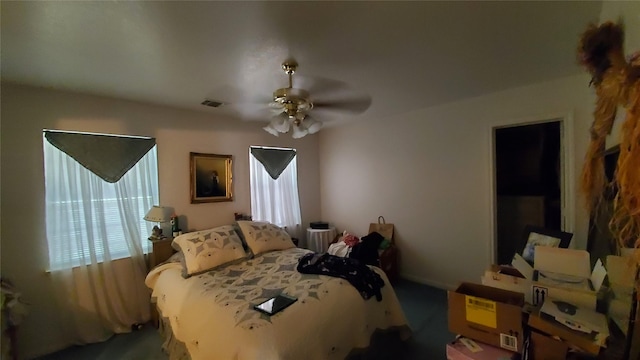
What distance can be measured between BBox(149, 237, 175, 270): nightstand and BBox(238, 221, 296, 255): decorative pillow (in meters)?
0.77

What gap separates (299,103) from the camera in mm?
1886

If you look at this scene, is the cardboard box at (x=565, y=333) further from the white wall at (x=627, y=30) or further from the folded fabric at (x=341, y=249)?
the folded fabric at (x=341, y=249)

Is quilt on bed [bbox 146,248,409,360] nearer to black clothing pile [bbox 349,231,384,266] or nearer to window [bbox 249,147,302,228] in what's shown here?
black clothing pile [bbox 349,231,384,266]

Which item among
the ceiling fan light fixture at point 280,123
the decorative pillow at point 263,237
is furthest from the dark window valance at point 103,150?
the ceiling fan light fixture at point 280,123

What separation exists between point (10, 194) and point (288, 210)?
291 cm

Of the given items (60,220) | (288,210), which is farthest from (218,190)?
(60,220)

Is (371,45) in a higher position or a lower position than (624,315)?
higher

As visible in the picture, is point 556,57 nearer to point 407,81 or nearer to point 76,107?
point 407,81

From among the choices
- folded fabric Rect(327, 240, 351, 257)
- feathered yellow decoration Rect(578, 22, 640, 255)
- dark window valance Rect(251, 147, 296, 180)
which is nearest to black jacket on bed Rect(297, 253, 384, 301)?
folded fabric Rect(327, 240, 351, 257)

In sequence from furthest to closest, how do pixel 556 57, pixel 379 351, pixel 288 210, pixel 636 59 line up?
pixel 288 210
pixel 379 351
pixel 556 57
pixel 636 59

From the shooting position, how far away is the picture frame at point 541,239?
5.46 ft

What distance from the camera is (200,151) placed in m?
3.22

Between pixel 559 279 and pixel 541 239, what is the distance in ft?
2.25

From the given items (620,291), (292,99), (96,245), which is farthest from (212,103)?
(620,291)
